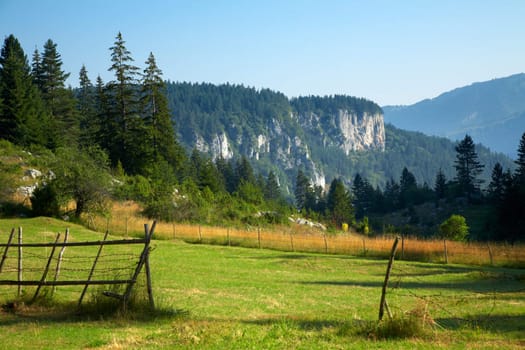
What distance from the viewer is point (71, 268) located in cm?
2264

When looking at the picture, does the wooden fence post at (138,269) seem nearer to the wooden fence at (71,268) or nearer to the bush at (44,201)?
the wooden fence at (71,268)

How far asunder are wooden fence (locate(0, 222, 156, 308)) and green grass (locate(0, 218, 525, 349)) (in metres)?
0.56

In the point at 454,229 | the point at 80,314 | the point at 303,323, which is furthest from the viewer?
the point at 454,229

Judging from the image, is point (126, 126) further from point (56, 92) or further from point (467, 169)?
point (467, 169)

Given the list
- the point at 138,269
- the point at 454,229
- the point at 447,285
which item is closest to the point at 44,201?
the point at 447,285

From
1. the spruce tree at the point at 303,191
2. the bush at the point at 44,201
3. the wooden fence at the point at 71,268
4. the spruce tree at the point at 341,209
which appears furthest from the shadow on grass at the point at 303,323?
the spruce tree at the point at 303,191

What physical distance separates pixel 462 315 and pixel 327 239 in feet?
80.2

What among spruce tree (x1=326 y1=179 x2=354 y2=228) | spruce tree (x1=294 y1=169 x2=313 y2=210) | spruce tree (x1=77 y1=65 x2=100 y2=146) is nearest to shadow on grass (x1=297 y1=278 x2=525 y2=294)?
spruce tree (x1=77 y1=65 x2=100 y2=146)

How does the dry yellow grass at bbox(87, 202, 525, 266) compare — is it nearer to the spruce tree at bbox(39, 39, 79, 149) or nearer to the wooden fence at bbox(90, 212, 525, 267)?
the wooden fence at bbox(90, 212, 525, 267)

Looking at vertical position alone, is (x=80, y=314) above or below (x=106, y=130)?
below

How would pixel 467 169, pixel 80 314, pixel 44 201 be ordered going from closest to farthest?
pixel 80 314 < pixel 44 201 < pixel 467 169

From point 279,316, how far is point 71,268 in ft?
38.8

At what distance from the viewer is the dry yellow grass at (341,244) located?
3497 centimetres

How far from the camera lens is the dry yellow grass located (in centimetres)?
3497
